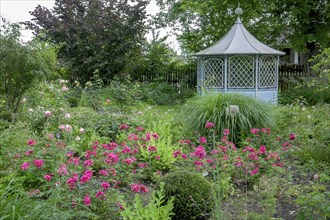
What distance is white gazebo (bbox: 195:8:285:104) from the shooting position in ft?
37.0

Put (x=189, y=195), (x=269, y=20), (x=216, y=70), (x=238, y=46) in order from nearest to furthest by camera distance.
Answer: (x=189, y=195), (x=238, y=46), (x=216, y=70), (x=269, y=20)

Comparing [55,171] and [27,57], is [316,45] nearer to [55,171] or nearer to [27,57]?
[27,57]

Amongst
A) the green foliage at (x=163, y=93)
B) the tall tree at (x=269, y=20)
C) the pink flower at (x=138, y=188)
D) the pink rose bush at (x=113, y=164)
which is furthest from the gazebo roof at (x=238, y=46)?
the pink flower at (x=138, y=188)

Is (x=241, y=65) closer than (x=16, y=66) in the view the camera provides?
No

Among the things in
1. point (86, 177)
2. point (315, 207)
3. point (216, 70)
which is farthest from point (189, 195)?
point (216, 70)

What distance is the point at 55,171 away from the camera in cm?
332

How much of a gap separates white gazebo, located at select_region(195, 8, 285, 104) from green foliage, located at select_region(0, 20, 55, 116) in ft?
17.3

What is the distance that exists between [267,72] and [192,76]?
4.13 metres

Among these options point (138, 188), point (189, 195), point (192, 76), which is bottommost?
point (189, 195)

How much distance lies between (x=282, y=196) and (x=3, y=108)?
5.54 metres

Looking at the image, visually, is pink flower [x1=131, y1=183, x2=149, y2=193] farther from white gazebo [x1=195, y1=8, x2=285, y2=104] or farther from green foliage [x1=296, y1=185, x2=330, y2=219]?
white gazebo [x1=195, y1=8, x2=285, y2=104]

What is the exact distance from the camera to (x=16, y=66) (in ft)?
22.9

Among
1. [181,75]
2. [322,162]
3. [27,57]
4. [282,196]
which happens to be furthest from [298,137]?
[181,75]

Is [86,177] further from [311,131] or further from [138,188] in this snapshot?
[311,131]
